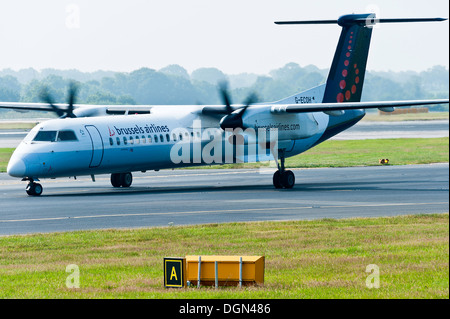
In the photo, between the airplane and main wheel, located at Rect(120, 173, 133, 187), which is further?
main wheel, located at Rect(120, 173, 133, 187)

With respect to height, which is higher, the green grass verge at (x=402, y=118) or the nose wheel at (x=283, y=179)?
the green grass verge at (x=402, y=118)

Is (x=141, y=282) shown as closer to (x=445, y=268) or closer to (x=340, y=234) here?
(x=445, y=268)

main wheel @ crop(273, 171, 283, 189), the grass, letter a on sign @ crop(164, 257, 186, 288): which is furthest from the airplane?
letter a on sign @ crop(164, 257, 186, 288)

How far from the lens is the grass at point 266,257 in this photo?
1386 centimetres

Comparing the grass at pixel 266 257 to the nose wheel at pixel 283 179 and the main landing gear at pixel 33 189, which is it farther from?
the nose wheel at pixel 283 179

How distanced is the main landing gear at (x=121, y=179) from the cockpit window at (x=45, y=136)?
5161 mm

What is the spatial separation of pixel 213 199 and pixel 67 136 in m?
6.18

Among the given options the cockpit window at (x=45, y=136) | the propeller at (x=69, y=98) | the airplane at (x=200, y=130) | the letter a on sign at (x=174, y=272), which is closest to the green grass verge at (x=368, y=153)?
the airplane at (x=200, y=130)

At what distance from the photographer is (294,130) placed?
1439 inches

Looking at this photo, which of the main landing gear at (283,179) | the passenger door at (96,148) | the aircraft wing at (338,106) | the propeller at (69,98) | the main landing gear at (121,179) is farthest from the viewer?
the propeller at (69,98)

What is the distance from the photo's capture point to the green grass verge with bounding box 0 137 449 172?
52094 mm

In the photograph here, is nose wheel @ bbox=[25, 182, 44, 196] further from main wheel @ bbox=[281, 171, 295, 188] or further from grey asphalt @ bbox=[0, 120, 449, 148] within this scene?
grey asphalt @ bbox=[0, 120, 449, 148]

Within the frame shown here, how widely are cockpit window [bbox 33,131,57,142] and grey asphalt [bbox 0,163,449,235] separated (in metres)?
2.20
